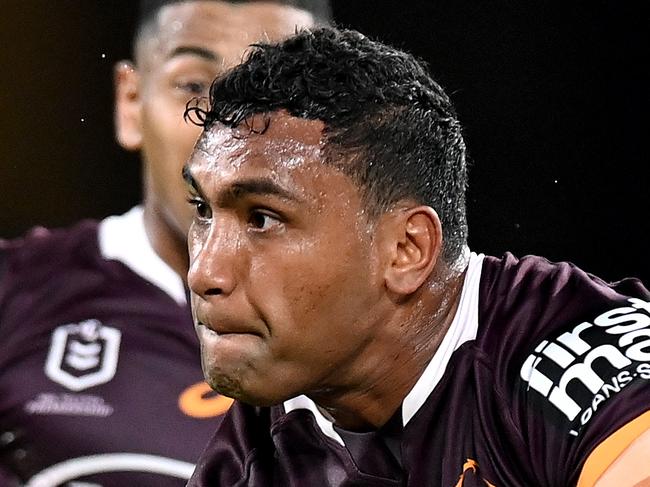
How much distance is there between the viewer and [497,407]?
111cm

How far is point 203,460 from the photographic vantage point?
131 cm

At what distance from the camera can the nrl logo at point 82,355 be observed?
1.95 metres

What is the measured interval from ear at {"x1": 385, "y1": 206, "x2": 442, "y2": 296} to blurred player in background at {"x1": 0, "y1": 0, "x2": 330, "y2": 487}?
769 mm

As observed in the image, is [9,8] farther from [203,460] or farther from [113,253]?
[203,460]

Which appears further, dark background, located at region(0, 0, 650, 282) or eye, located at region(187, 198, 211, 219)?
dark background, located at region(0, 0, 650, 282)

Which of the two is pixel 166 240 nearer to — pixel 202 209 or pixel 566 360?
pixel 202 209

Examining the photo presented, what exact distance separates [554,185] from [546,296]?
69 centimetres

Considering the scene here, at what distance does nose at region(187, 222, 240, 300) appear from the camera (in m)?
1.09

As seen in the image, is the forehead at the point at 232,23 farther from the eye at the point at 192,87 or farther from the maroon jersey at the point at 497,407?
the maroon jersey at the point at 497,407

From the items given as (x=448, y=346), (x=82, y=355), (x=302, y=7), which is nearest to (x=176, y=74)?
(x=302, y=7)

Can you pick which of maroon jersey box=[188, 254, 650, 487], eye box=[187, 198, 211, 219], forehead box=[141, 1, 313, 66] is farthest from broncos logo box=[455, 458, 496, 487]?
forehead box=[141, 1, 313, 66]

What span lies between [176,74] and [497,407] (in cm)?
100

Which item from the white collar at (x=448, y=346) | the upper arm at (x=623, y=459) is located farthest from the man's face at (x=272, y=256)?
the upper arm at (x=623, y=459)

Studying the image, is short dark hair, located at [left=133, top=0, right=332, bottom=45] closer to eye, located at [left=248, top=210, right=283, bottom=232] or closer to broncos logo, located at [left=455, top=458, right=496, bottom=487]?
eye, located at [left=248, top=210, right=283, bottom=232]
